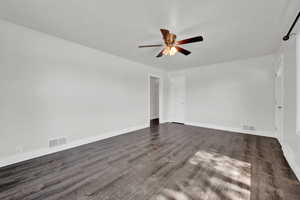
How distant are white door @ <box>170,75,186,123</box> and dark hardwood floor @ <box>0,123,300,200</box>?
2.78 meters

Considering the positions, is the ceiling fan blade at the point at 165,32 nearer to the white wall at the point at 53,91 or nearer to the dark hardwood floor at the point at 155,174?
the white wall at the point at 53,91

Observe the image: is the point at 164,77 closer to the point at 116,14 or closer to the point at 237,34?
the point at 237,34

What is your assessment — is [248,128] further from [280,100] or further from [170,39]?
[170,39]

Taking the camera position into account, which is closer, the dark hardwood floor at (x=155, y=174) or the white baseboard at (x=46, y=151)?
the dark hardwood floor at (x=155, y=174)

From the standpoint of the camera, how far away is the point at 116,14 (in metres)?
2.02

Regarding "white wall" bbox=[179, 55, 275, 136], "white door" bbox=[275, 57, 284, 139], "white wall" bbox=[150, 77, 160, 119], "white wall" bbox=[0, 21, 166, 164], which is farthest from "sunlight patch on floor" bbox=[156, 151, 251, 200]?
"white wall" bbox=[150, 77, 160, 119]

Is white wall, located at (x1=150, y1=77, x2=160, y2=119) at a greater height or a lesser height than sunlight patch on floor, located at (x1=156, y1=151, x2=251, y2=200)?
greater

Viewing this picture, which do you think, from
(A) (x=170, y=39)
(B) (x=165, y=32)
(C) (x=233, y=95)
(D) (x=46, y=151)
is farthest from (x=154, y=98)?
(D) (x=46, y=151)

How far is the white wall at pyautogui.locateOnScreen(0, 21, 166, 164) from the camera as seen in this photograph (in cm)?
228

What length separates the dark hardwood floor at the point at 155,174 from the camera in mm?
1565

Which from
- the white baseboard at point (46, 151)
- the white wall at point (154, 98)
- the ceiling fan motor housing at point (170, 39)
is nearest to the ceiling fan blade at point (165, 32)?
the ceiling fan motor housing at point (170, 39)

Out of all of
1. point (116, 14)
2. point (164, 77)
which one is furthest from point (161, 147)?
point (164, 77)

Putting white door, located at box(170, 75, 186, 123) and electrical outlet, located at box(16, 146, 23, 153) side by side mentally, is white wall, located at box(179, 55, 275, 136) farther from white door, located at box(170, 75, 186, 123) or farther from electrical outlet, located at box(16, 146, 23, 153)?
electrical outlet, located at box(16, 146, 23, 153)

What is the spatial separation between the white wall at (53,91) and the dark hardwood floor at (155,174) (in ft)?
1.66
